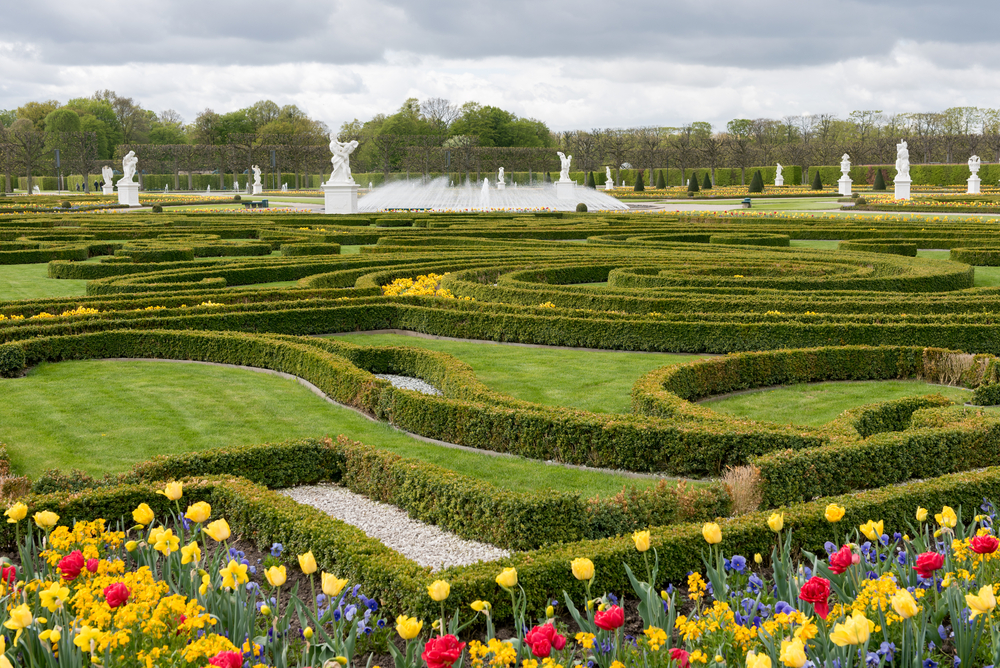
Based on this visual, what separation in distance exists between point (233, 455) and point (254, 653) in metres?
3.34

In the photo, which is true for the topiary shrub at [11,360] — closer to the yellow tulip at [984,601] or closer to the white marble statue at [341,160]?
the yellow tulip at [984,601]

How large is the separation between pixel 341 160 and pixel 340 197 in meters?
1.44

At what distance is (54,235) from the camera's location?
25047mm

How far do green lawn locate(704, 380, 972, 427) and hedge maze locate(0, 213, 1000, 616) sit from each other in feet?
0.71

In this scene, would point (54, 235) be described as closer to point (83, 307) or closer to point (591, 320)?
point (83, 307)

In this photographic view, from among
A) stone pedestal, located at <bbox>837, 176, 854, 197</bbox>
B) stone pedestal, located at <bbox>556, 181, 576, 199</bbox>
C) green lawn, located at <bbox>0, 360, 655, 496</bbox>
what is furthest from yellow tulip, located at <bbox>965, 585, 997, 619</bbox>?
stone pedestal, located at <bbox>837, 176, 854, 197</bbox>

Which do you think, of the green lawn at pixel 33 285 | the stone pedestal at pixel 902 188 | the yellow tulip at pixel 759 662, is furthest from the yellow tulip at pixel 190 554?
the stone pedestal at pixel 902 188

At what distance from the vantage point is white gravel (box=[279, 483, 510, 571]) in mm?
5230

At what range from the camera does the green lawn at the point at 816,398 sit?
8188mm

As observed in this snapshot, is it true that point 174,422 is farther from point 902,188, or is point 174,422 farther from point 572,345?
point 902,188

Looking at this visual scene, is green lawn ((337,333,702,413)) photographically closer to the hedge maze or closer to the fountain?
the hedge maze

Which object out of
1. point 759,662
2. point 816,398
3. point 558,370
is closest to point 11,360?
point 558,370

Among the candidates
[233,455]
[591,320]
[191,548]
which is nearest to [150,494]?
[233,455]

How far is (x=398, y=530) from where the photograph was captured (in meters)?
5.65
